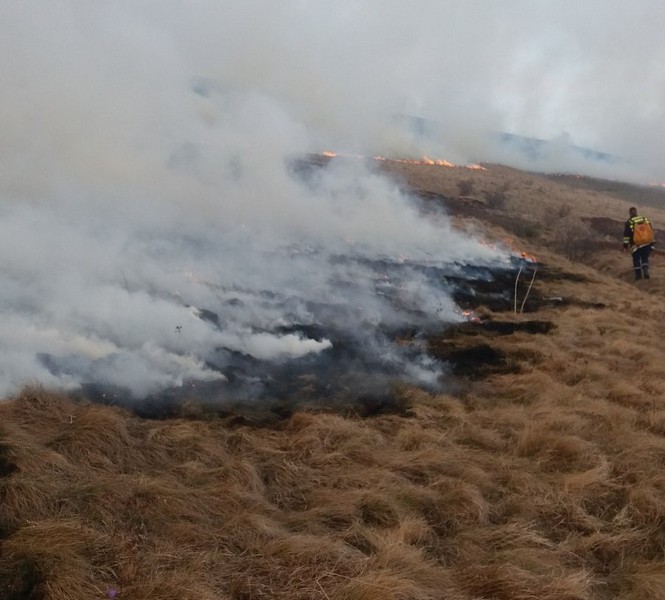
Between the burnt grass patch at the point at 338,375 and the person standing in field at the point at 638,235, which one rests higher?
the person standing in field at the point at 638,235

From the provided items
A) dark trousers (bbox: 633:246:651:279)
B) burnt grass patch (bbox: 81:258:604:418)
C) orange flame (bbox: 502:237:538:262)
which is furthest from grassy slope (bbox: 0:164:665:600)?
orange flame (bbox: 502:237:538:262)

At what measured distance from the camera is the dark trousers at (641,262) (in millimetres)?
16766

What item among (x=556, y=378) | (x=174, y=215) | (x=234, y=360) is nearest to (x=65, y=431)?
(x=234, y=360)

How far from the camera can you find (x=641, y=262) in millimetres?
17078

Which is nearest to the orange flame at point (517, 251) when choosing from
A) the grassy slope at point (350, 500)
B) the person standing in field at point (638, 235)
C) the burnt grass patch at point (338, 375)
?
the person standing in field at point (638, 235)

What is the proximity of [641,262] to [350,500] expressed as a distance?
53.7 ft

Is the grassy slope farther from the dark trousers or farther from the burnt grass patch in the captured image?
the dark trousers

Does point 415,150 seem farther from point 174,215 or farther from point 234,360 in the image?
point 234,360

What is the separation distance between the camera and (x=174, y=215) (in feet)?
46.5

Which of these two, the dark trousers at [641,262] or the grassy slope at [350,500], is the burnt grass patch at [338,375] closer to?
the grassy slope at [350,500]

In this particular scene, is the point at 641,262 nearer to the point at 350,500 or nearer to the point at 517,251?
the point at 517,251

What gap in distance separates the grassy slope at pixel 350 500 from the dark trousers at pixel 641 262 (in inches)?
415

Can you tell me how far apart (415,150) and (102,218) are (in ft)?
143

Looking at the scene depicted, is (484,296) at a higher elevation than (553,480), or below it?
higher
